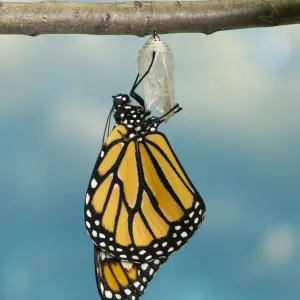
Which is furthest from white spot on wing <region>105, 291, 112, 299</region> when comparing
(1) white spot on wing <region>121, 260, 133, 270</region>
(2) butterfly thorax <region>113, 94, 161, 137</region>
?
(2) butterfly thorax <region>113, 94, 161, 137</region>

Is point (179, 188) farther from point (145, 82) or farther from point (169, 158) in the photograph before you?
point (145, 82)

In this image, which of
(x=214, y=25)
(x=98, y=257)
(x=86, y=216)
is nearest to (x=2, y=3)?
(x=214, y=25)

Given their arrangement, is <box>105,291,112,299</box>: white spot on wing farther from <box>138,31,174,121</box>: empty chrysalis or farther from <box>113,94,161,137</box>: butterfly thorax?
<box>138,31,174,121</box>: empty chrysalis

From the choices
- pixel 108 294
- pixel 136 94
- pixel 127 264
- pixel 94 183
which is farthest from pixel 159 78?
pixel 108 294

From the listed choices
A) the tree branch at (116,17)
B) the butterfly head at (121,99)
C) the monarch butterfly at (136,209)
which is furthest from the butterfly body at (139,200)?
the tree branch at (116,17)

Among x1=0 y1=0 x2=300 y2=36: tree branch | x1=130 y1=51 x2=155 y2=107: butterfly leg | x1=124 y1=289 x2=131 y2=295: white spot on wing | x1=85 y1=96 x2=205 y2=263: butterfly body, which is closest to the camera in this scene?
x1=0 y1=0 x2=300 y2=36: tree branch

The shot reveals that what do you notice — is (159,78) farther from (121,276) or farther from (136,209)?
(121,276)
